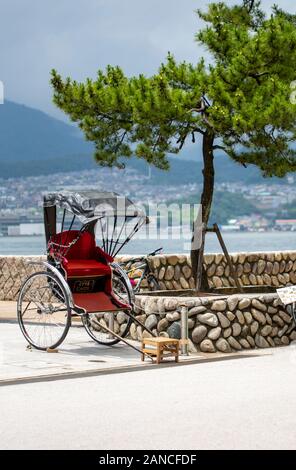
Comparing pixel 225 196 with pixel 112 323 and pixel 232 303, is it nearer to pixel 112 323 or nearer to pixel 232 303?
pixel 112 323

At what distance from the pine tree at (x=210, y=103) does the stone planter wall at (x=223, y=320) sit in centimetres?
296

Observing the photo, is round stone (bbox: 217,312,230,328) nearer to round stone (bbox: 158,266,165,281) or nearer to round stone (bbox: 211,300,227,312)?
round stone (bbox: 211,300,227,312)

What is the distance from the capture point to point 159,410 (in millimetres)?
7867

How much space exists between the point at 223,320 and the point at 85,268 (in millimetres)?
1875

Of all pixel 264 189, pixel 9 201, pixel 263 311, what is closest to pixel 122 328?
pixel 263 311

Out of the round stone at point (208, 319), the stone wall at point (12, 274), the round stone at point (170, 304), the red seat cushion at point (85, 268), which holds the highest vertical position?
the red seat cushion at point (85, 268)

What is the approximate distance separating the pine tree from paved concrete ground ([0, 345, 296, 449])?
505cm

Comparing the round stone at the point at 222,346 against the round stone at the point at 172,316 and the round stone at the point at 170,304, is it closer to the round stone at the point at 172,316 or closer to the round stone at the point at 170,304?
the round stone at the point at 172,316

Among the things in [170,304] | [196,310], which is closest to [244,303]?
[196,310]

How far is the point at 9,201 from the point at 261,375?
14301 centimetres

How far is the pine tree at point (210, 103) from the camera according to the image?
561 inches

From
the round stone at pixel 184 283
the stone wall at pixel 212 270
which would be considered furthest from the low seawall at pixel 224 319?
the round stone at pixel 184 283

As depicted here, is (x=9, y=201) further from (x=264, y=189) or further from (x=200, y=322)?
(x=200, y=322)

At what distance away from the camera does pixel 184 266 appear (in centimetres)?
1866
